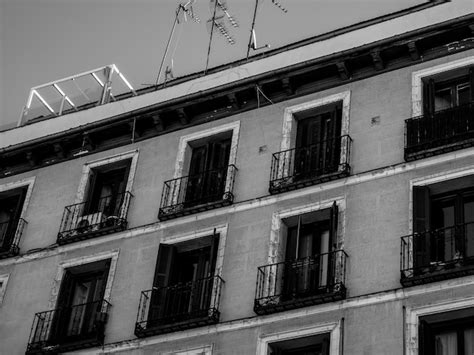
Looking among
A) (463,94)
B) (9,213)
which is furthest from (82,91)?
(463,94)

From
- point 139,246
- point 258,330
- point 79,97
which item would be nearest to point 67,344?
point 139,246

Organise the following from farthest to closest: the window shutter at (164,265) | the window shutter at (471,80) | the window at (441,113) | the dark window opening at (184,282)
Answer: the window shutter at (164,265) < the window shutter at (471,80) < the dark window opening at (184,282) < the window at (441,113)

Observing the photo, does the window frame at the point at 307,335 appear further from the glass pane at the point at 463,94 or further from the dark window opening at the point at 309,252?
the glass pane at the point at 463,94

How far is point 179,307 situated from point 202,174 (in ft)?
15.2

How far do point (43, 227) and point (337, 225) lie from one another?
34.8ft

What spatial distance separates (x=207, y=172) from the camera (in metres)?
33.7

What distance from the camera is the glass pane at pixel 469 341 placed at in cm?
2611

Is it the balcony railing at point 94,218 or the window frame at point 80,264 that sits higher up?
the balcony railing at point 94,218

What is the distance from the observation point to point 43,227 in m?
35.8

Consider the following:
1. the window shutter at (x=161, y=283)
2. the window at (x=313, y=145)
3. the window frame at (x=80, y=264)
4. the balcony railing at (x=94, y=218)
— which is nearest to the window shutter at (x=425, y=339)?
the window at (x=313, y=145)

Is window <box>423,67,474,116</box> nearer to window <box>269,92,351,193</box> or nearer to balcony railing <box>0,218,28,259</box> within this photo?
window <box>269,92,351,193</box>

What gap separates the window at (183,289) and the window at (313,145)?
280cm

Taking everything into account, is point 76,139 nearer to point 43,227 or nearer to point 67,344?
point 43,227

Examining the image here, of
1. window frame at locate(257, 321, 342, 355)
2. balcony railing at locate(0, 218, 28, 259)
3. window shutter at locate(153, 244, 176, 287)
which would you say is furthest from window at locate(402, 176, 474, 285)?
balcony railing at locate(0, 218, 28, 259)
